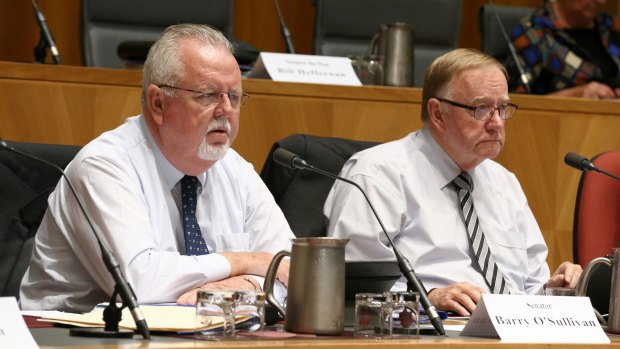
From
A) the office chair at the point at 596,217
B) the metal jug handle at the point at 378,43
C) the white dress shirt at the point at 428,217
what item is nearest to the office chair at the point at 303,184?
the white dress shirt at the point at 428,217

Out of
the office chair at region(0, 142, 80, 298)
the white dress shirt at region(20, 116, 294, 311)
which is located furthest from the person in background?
the office chair at region(0, 142, 80, 298)

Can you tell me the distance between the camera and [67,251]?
2.51m

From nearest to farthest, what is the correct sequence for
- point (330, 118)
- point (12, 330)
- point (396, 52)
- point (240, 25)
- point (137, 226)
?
1. point (12, 330)
2. point (137, 226)
3. point (330, 118)
4. point (396, 52)
5. point (240, 25)

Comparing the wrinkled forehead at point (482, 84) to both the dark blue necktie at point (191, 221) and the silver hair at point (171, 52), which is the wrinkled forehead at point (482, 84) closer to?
the silver hair at point (171, 52)

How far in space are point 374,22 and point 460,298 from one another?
106 inches

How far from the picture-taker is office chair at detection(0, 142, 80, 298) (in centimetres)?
267

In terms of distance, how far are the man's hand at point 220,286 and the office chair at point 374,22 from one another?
263 centimetres

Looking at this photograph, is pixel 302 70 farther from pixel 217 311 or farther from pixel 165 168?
pixel 217 311

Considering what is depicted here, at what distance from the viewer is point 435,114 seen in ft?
10.6

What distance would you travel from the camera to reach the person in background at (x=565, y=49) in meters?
5.00

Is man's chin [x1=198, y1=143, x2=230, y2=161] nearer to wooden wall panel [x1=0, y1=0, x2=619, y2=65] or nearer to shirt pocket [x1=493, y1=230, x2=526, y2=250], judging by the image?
shirt pocket [x1=493, y1=230, x2=526, y2=250]

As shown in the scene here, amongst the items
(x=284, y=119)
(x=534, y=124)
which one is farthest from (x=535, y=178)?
(x=284, y=119)

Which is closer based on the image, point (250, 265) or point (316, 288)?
point (316, 288)

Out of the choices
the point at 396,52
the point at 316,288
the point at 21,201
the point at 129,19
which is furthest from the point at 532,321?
the point at 129,19
